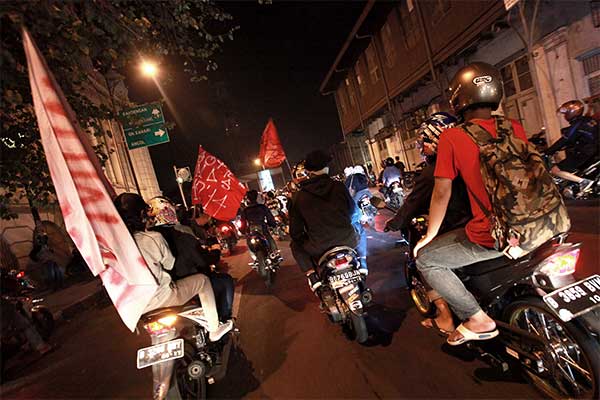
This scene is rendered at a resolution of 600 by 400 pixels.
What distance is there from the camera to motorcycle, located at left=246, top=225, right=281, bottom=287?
6816 millimetres

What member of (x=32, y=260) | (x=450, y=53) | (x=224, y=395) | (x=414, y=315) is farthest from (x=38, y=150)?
(x=450, y=53)

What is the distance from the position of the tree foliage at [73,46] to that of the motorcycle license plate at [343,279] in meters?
3.48

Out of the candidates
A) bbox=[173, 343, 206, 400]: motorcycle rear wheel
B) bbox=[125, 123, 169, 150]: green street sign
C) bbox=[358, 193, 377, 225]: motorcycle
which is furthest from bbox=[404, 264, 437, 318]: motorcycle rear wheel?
bbox=[125, 123, 169, 150]: green street sign

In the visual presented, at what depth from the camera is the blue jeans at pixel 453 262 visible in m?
2.50

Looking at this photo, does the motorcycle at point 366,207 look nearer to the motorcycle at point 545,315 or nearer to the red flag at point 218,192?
the red flag at point 218,192

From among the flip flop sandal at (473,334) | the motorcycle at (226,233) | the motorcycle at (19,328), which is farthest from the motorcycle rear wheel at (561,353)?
the motorcycle at (226,233)

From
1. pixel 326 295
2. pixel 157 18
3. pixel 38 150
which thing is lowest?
pixel 326 295

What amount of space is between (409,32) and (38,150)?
15926mm

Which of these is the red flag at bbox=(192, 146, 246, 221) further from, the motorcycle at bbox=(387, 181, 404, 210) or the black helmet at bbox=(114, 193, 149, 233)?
the black helmet at bbox=(114, 193, 149, 233)

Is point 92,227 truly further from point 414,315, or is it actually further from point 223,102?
point 223,102

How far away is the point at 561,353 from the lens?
2254 mm

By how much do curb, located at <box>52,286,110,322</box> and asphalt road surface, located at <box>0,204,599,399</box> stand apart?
151 cm

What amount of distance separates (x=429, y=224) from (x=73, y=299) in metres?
9.44

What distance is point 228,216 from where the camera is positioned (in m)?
8.34
